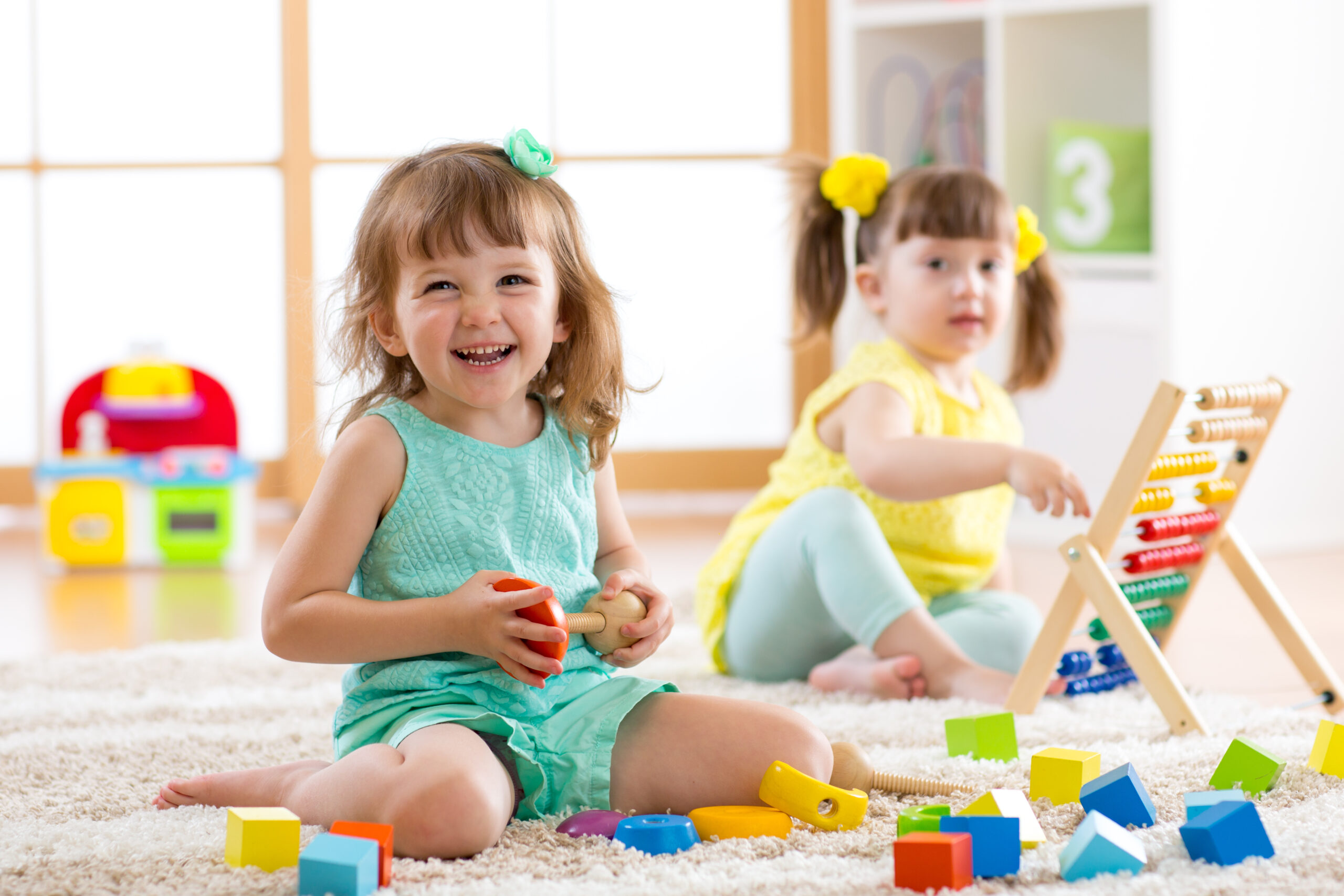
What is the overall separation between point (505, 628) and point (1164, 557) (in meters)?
0.66

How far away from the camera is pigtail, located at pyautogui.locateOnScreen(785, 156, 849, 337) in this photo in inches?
60.4

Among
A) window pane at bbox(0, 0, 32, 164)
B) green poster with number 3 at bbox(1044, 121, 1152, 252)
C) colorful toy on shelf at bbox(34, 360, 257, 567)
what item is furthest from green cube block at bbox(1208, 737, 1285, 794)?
window pane at bbox(0, 0, 32, 164)

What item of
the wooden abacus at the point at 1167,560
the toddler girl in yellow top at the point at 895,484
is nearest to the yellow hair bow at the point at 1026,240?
the toddler girl in yellow top at the point at 895,484

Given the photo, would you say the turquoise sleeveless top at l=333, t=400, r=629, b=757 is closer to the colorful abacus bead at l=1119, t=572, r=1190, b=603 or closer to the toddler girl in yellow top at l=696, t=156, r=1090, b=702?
the toddler girl in yellow top at l=696, t=156, r=1090, b=702

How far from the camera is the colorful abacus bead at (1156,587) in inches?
48.0

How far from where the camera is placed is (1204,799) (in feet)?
2.76

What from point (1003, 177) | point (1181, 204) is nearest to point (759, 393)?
point (1003, 177)

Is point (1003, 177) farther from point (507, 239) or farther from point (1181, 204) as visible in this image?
point (507, 239)

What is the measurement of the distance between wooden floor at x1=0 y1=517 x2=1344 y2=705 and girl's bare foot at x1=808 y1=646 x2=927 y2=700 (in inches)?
10.7

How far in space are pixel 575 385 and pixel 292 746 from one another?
0.38 m

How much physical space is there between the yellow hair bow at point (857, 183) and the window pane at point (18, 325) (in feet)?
6.04

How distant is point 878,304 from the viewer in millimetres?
1479

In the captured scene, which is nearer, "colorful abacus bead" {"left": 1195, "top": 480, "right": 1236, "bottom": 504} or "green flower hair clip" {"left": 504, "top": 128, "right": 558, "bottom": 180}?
"green flower hair clip" {"left": 504, "top": 128, "right": 558, "bottom": 180}

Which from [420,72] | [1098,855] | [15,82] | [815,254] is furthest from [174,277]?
[1098,855]
